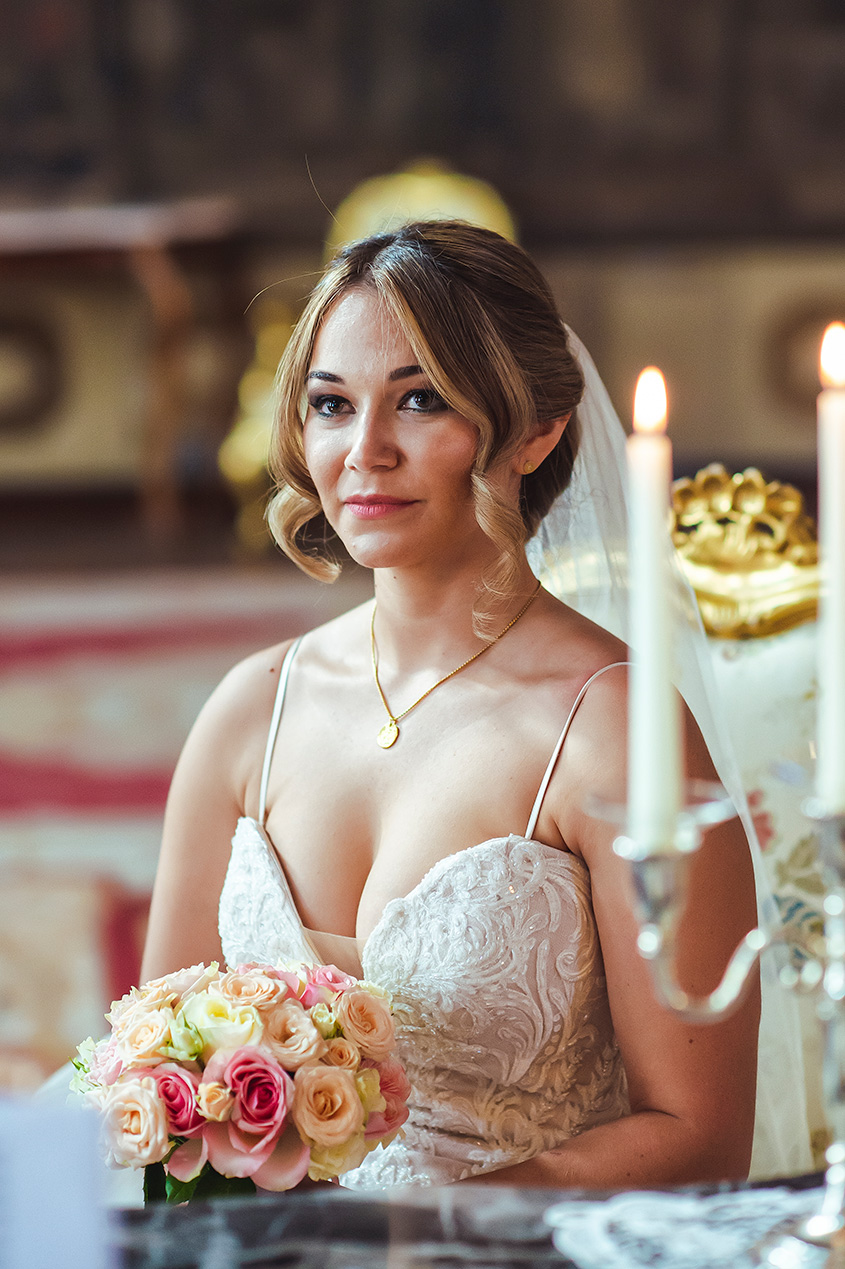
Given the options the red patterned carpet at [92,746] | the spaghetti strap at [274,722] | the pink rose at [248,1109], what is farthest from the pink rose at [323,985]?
the red patterned carpet at [92,746]

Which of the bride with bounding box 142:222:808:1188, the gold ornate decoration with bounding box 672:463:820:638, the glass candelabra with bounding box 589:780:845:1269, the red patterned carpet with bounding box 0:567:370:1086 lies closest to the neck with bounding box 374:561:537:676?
the bride with bounding box 142:222:808:1188

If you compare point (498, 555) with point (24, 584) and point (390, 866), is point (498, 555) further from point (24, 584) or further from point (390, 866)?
point (24, 584)

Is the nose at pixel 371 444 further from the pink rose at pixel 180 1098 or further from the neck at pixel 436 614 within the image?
the pink rose at pixel 180 1098

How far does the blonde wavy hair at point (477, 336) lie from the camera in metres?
1.61

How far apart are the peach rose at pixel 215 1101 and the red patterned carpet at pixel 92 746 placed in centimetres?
214

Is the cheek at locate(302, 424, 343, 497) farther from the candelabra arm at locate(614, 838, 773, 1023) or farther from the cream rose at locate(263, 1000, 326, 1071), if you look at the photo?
the candelabra arm at locate(614, 838, 773, 1023)

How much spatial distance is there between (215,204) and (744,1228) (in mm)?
7917

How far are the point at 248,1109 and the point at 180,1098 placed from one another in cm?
6

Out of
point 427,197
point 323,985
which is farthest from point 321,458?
point 427,197

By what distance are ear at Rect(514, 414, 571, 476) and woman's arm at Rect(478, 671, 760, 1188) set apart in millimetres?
380

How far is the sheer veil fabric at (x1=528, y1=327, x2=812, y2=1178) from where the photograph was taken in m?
1.84

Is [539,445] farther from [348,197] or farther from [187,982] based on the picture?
[348,197]

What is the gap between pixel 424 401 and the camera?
5.38 feet

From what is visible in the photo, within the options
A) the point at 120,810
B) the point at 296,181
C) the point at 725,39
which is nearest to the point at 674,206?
the point at 725,39
